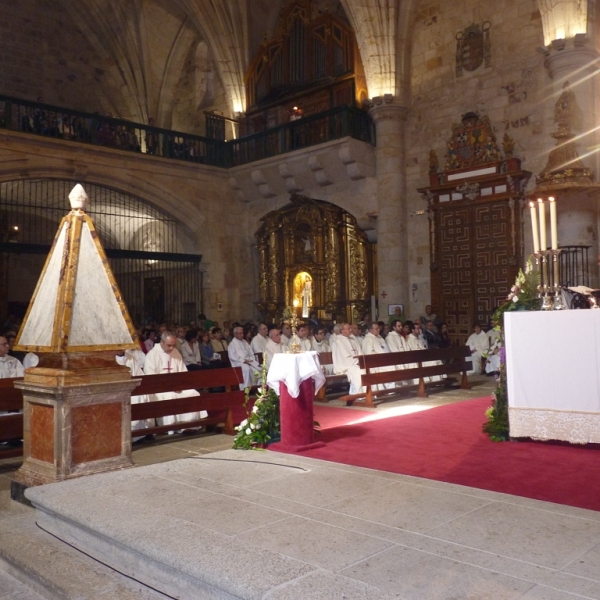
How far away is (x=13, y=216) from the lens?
20.6m

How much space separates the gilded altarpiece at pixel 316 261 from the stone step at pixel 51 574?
12727 mm

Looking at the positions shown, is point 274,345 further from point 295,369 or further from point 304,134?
point 304,134

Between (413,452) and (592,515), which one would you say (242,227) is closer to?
(413,452)

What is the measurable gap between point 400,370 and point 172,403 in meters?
4.00

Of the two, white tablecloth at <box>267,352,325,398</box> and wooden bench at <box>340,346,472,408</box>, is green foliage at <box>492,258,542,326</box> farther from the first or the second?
wooden bench at <box>340,346,472,408</box>

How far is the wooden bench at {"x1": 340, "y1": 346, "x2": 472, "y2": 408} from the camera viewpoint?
9164 millimetres

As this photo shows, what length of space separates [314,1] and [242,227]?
6816 millimetres

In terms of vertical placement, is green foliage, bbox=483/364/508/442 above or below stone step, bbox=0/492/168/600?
above

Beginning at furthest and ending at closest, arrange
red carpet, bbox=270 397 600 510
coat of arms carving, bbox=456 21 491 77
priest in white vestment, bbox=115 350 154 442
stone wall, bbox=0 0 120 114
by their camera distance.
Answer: stone wall, bbox=0 0 120 114
coat of arms carving, bbox=456 21 491 77
priest in white vestment, bbox=115 350 154 442
red carpet, bbox=270 397 600 510

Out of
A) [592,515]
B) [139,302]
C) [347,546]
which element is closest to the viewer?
[347,546]

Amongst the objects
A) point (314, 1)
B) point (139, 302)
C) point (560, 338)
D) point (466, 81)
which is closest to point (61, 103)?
point (139, 302)

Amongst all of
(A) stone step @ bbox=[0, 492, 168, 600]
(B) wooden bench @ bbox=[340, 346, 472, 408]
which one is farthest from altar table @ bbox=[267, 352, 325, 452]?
(B) wooden bench @ bbox=[340, 346, 472, 408]

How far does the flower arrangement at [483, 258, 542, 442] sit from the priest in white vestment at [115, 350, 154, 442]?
4050mm

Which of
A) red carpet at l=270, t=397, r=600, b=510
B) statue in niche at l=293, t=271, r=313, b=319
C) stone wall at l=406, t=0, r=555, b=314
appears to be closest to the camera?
red carpet at l=270, t=397, r=600, b=510
